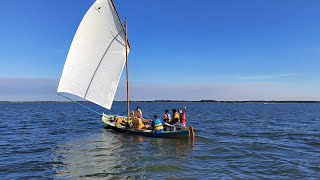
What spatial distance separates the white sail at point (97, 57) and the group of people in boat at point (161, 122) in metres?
3.00

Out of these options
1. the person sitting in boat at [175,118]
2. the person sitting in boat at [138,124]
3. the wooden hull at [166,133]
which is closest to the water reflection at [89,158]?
the wooden hull at [166,133]

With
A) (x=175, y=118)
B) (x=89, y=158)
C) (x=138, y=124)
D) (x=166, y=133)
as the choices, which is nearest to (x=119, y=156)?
(x=89, y=158)

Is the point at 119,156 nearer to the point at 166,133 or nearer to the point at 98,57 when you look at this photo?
the point at 166,133

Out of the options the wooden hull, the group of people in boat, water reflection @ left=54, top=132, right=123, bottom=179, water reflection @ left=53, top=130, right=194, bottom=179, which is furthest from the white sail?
water reflection @ left=54, top=132, right=123, bottom=179

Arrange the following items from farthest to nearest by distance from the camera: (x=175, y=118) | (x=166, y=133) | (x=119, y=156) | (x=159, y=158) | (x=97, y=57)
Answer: (x=97, y=57) < (x=175, y=118) < (x=166, y=133) < (x=119, y=156) < (x=159, y=158)

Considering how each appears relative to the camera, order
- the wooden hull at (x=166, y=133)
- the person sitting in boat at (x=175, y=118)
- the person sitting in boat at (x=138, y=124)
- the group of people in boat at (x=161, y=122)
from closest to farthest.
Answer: the wooden hull at (x=166, y=133)
the group of people in boat at (x=161, y=122)
the person sitting in boat at (x=138, y=124)
the person sitting in boat at (x=175, y=118)

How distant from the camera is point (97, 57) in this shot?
96.9ft

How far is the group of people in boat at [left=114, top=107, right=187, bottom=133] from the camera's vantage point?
26969mm

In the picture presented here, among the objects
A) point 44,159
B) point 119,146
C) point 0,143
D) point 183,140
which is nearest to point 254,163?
point 183,140

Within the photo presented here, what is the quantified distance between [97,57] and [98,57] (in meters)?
0.09

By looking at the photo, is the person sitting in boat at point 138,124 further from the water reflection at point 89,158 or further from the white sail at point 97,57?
the white sail at point 97,57

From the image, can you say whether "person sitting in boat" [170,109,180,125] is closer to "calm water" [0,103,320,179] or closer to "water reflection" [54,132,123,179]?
"calm water" [0,103,320,179]

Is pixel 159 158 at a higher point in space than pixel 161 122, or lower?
lower

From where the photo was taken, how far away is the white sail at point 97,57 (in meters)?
28.2
